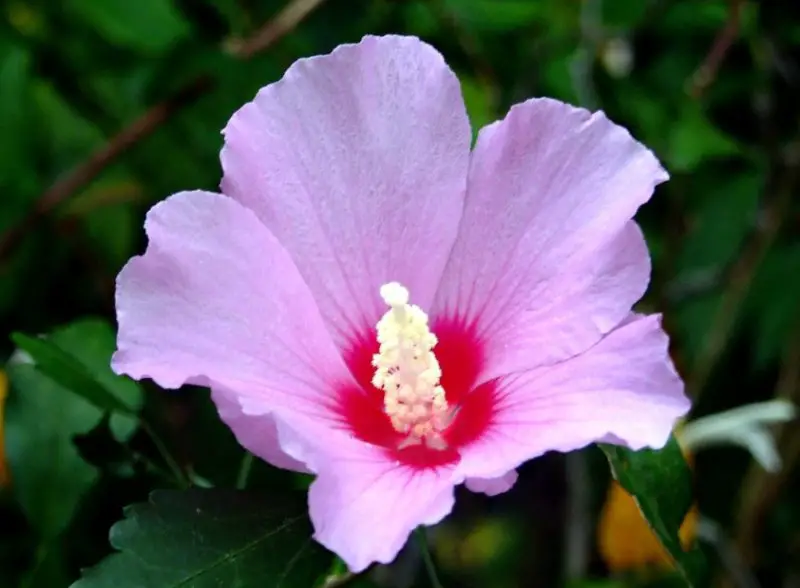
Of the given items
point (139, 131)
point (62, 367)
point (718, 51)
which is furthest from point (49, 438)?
point (718, 51)

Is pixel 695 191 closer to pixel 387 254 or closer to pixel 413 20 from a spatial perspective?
pixel 413 20

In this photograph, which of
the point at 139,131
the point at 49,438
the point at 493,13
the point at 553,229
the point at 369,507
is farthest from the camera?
the point at 493,13

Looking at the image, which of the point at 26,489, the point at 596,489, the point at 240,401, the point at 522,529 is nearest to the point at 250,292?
the point at 240,401

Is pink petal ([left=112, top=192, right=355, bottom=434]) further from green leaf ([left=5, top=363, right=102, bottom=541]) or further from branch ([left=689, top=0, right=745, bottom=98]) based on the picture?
branch ([left=689, top=0, right=745, bottom=98])

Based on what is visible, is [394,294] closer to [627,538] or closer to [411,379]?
[411,379]

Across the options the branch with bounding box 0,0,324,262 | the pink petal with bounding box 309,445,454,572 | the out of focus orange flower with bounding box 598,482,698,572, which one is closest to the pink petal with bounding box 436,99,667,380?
the pink petal with bounding box 309,445,454,572

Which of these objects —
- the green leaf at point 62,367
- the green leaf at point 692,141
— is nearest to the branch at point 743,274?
the green leaf at point 692,141
